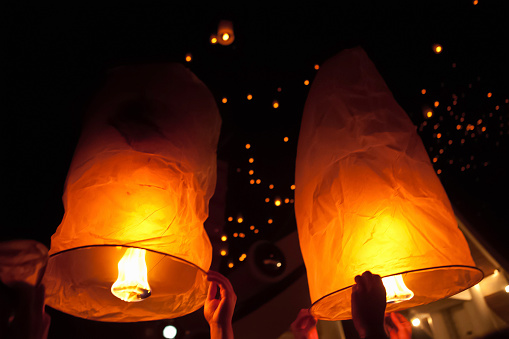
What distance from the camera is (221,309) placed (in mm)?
1247

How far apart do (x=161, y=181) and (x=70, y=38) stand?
2.84ft

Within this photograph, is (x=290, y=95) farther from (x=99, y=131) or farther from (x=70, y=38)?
(x=99, y=131)

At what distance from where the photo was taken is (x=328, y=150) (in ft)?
3.53

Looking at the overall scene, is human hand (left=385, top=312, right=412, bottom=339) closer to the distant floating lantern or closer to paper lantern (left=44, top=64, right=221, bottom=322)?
paper lantern (left=44, top=64, right=221, bottom=322)

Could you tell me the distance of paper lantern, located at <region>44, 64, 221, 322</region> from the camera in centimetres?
88

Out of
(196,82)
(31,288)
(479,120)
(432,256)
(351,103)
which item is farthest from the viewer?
(479,120)

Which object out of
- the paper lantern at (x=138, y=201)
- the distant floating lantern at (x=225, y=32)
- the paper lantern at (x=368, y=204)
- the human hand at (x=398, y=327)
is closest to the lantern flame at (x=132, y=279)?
the paper lantern at (x=138, y=201)

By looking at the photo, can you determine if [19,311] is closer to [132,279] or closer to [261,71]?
[132,279]

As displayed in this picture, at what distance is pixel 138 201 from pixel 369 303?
0.61 metres

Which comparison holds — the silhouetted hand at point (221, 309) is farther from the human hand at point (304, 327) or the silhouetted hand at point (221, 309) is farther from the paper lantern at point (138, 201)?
the human hand at point (304, 327)

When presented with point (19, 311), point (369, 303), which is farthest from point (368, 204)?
point (19, 311)

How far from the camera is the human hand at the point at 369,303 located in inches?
34.4

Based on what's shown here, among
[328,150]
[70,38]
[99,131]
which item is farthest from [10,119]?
[328,150]

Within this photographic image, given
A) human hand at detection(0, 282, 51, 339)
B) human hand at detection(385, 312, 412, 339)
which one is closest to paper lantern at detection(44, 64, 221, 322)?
human hand at detection(0, 282, 51, 339)
